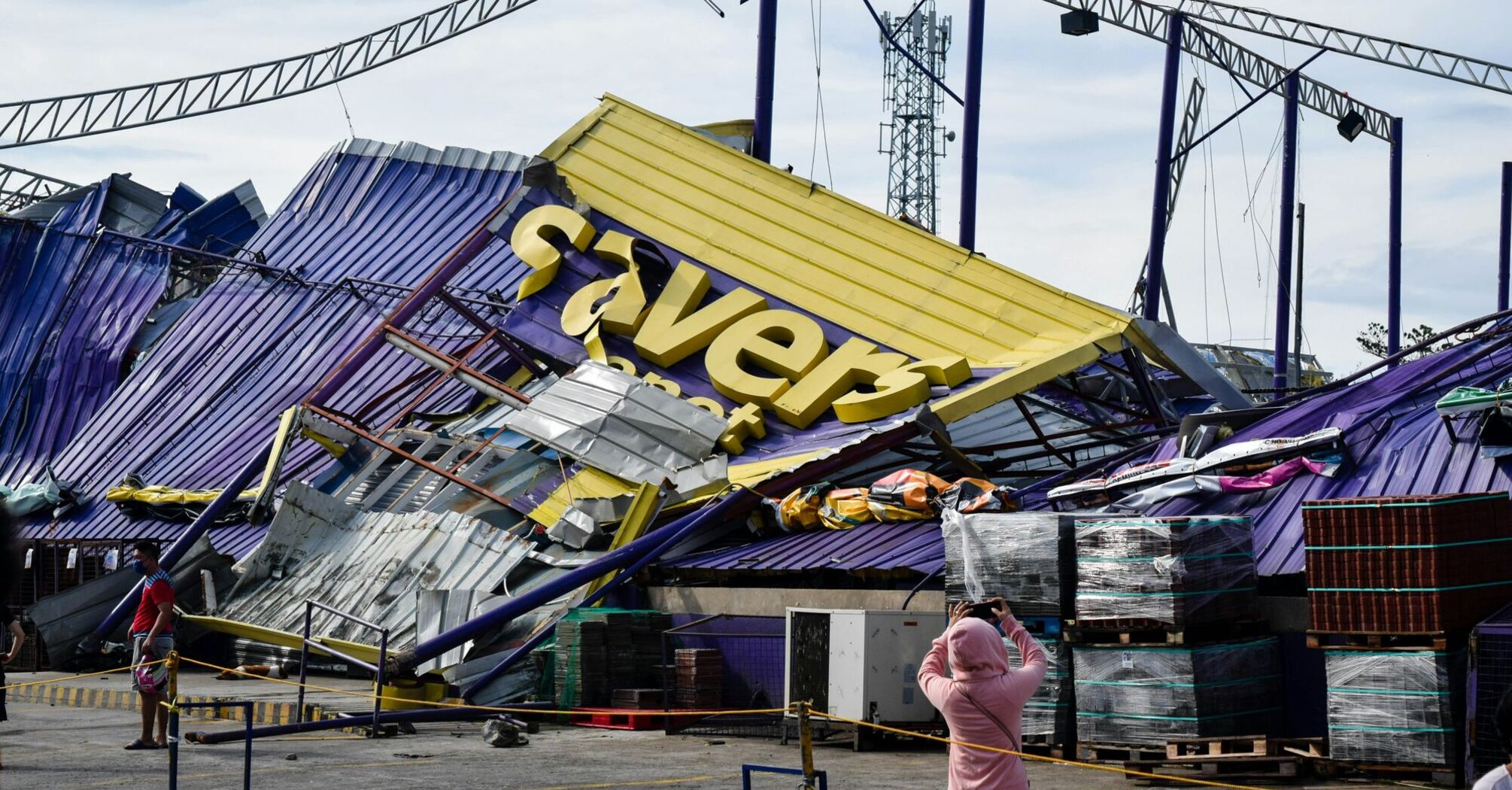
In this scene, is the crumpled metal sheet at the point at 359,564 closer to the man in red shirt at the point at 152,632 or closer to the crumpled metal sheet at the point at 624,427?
the crumpled metal sheet at the point at 624,427

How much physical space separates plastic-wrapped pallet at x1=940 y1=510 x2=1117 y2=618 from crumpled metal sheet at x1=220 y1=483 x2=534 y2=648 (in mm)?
6728

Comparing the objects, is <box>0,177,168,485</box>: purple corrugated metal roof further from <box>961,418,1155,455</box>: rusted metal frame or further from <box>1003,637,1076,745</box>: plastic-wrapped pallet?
<box>1003,637,1076,745</box>: plastic-wrapped pallet

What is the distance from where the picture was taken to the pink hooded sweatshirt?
8398mm

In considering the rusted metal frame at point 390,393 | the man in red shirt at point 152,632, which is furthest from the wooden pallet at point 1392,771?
the rusted metal frame at point 390,393

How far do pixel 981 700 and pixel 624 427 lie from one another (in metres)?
15.4

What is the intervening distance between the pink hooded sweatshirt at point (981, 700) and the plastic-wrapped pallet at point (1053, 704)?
6914 millimetres

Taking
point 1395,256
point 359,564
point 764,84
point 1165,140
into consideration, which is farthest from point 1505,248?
point 359,564

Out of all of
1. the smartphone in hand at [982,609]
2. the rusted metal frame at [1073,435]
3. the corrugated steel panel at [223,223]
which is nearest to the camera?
the smartphone in hand at [982,609]

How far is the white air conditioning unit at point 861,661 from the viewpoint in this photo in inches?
653

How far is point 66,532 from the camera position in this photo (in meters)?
31.7

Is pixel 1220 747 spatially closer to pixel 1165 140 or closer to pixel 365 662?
pixel 365 662

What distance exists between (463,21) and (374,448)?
27.0 m

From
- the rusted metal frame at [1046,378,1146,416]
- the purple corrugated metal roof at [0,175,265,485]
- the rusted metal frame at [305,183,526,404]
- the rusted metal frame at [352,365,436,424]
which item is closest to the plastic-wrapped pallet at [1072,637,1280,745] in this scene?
the rusted metal frame at [1046,378,1146,416]

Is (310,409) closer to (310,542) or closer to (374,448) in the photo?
(374,448)
